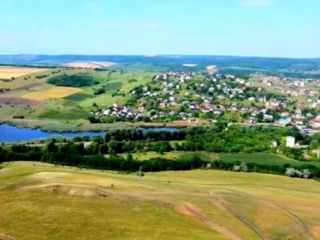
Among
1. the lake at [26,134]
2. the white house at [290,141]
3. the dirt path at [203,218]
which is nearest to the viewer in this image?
the dirt path at [203,218]

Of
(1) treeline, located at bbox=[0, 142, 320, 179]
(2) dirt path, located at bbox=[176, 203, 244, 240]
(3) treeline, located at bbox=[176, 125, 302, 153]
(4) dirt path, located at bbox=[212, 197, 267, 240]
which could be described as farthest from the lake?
(2) dirt path, located at bbox=[176, 203, 244, 240]

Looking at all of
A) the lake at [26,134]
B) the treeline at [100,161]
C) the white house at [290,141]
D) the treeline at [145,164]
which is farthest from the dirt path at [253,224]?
the lake at [26,134]

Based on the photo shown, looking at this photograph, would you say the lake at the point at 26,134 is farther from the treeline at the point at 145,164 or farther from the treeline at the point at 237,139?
the treeline at the point at 145,164

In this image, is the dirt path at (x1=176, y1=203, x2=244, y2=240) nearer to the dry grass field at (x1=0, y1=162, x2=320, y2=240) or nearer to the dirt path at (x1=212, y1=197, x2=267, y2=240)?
the dry grass field at (x1=0, y1=162, x2=320, y2=240)

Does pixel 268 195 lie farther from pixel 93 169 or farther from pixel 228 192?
pixel 93 169

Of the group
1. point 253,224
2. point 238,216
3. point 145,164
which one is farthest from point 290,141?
point 253,224

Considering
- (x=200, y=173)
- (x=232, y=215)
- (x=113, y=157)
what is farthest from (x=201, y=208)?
(x=113, y=157)
